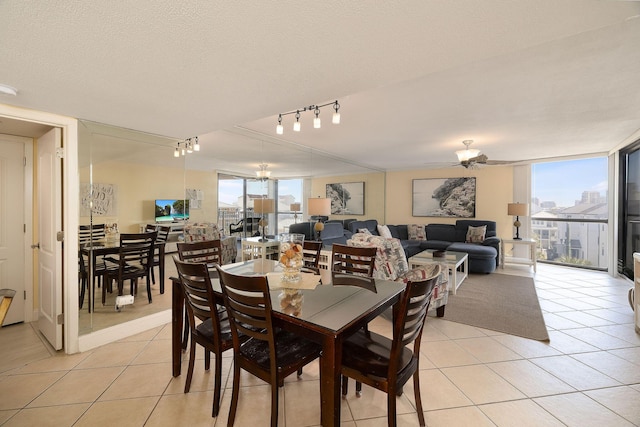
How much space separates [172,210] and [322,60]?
284 centimetres

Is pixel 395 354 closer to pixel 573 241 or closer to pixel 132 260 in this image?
pixel 132 260

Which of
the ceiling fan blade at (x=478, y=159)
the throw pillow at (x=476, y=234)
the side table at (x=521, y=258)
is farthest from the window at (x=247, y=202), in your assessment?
the side table at (x=521, y=258)

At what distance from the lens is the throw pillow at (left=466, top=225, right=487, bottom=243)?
20.0 feet

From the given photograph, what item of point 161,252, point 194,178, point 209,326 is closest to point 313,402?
point 209,326

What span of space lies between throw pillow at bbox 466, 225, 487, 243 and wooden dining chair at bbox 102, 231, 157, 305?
6.21m

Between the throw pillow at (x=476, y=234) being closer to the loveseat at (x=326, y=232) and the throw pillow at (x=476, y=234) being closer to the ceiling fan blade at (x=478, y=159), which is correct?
the ceiling fan blade at (x=478, y=159)

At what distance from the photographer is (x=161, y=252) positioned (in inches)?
140

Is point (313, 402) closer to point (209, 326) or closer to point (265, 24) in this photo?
point (209, 326)

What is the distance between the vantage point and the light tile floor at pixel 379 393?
5.66 ft

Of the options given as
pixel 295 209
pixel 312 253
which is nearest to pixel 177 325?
pixel 312 253

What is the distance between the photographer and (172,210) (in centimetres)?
350

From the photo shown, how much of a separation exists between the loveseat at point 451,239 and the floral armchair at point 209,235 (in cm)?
277

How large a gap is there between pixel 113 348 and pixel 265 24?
10.1ft

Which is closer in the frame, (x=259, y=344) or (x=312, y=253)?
(x=259, y=344)
